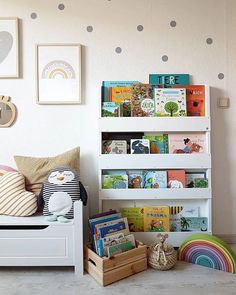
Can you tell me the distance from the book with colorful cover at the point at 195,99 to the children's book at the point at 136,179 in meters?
0.51

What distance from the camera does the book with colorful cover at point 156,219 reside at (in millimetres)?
1627

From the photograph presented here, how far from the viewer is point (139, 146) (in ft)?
5.36

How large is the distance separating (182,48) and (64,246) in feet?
4.68

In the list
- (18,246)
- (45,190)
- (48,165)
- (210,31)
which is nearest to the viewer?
(18,246)

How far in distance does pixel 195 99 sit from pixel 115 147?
0.61 m

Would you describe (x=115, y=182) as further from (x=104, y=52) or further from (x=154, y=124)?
(x=104, y=52)

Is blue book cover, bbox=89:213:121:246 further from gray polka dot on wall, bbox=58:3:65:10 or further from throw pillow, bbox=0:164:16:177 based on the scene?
gray polka dot on wall, bbox=58:3:65:10

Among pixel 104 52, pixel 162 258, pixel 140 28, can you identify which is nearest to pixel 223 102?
pixel 140 28

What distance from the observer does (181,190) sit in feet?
5.27

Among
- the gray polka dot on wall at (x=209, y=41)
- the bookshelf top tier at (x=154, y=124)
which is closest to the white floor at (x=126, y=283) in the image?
the bookshelf top tier at (x=154, y=124)

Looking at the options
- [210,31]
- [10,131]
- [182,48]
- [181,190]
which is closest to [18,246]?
[10,131]

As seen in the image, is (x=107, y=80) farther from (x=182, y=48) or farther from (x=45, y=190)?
(x=45, y=190)

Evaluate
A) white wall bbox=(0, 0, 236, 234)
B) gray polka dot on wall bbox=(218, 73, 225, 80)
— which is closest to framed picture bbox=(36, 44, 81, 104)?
white wall bbox=(0, 0, 236, 234)

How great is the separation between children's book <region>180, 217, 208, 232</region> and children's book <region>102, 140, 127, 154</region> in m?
0.60
